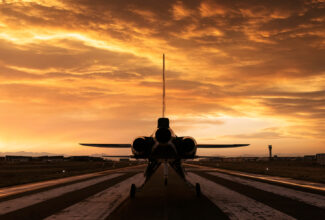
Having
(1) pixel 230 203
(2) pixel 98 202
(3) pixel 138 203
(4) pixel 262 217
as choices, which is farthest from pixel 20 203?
(4) pixel 262 217

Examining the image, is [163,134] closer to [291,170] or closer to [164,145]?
[164,145]

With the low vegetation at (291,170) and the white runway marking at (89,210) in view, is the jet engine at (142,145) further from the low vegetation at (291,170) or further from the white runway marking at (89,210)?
the low vegetation at (291,170)

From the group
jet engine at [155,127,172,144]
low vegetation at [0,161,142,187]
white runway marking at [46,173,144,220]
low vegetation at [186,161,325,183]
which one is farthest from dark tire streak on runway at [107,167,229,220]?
low vegetation at [186,161,325,183]

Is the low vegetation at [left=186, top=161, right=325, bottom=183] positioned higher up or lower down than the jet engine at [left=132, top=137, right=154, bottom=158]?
lower down

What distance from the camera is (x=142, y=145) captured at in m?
12.4

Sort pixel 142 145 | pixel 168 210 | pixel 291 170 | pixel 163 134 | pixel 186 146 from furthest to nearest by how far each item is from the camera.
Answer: pixel 291 170, pixel 186 146, pixel 142 145, pixel 163 134, pixel 168 210

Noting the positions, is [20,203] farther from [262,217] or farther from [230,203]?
[262,217]

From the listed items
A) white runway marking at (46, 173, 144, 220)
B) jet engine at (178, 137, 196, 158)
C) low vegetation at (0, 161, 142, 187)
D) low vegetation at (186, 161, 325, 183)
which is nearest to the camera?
white runway marking at (46, 173, 144, 220)

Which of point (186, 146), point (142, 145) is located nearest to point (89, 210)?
point (142, 145)

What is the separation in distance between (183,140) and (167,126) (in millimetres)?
1386

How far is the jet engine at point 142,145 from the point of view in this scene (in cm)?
1235

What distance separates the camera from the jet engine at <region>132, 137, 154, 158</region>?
12.4 m

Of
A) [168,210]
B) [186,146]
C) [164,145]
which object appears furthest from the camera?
[186,146]

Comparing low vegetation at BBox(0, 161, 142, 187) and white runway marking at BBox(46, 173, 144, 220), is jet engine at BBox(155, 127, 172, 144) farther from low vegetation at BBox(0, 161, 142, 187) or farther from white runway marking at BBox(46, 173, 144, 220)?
low vegetation at BBox(0, 161, 142, 187)
